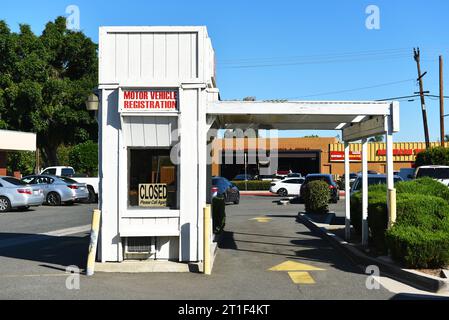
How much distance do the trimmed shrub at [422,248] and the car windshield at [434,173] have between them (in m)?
13.9

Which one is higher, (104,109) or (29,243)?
(104,109)

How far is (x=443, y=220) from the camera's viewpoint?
376 inches

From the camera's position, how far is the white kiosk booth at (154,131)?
954cm

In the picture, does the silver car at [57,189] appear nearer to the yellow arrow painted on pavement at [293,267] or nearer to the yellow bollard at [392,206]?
the yellow arrow painted on pavement at [293,267]

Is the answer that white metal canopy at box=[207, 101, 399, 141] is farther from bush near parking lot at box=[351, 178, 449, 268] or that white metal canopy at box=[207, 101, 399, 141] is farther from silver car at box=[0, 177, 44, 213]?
silver car at box=[0, 177, 44, 213]

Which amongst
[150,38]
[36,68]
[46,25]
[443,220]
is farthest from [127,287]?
[46,25]

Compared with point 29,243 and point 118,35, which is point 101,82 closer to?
point 118,35

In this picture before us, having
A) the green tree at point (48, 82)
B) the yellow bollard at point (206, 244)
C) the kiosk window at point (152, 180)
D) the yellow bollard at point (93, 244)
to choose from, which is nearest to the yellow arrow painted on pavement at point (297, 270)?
the yellow bollard at point (206, 244)

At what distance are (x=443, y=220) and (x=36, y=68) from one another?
108ft

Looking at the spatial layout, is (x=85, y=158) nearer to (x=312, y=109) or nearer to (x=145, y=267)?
(x=145, y=267)

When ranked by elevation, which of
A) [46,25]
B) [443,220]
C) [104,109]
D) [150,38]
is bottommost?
[443,220]

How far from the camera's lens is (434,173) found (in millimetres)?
22312

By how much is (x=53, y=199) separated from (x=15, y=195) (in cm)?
376

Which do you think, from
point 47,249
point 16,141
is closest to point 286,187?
point 16,141
